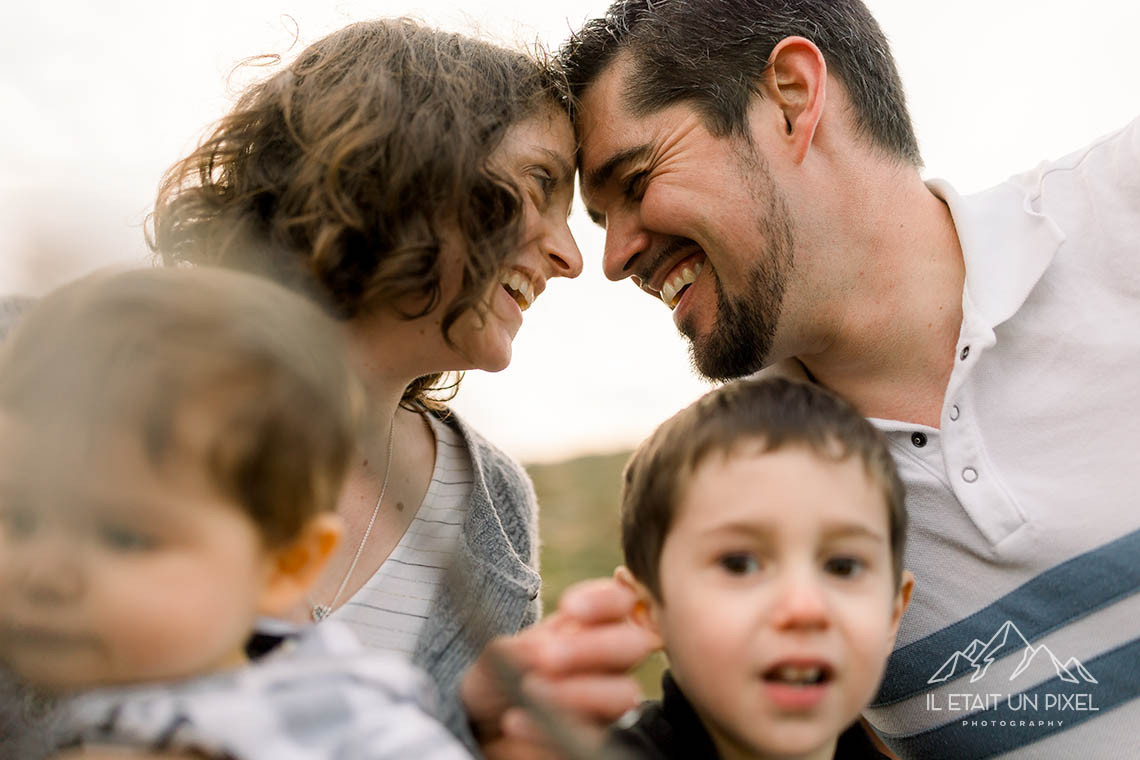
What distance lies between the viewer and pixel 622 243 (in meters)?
2.30

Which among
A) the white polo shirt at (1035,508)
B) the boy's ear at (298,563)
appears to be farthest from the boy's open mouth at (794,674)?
the white polo shirt at (1035,508)

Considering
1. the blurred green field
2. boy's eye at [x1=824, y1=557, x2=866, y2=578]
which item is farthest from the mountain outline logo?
the blurred green field

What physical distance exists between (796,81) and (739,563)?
4.79 ft

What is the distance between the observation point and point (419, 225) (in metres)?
1.71

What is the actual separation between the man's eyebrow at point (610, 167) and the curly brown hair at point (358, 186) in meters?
0.37

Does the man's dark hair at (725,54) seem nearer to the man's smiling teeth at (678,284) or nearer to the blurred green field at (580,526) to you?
the man's smiling teeth at (678,284)

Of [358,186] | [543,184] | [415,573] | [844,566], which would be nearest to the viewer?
[844,566]

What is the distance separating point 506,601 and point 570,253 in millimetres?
738

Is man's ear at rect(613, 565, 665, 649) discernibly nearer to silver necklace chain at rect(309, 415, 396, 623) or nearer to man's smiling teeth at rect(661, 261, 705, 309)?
silver necklace chain at rect(309, 415, 396, 623)

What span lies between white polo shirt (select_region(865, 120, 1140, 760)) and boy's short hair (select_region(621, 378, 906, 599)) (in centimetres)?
58

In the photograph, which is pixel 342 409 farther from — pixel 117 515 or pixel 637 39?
pixel 637 39

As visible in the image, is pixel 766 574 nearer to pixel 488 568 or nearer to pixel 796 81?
pixel 488 568

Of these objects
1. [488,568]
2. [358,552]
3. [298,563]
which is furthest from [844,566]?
[358,552]

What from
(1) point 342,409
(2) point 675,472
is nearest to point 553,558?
(2) point 675,472
